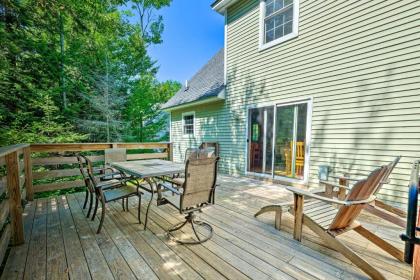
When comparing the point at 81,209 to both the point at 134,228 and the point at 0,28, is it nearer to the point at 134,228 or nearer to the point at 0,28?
the point at 134,228

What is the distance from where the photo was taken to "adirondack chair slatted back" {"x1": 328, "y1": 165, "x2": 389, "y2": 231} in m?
1.68

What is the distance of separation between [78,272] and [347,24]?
562 cm

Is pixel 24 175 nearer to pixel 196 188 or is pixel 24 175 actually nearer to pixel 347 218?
pixel 196 188

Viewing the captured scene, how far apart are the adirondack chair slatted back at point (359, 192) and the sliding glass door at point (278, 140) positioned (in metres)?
2.71

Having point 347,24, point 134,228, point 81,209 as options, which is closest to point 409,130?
point 347,24

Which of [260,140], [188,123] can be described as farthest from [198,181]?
[188,123]

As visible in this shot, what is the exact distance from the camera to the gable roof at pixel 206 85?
6.51 m

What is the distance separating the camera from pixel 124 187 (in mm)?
2949

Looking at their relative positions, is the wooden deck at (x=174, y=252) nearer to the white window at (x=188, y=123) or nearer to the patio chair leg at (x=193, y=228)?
the patio chair leg at (x=193, y=228)

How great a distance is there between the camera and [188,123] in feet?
27.0

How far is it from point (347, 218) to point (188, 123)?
6.92m

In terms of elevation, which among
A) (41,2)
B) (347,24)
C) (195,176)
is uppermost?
(41,2)

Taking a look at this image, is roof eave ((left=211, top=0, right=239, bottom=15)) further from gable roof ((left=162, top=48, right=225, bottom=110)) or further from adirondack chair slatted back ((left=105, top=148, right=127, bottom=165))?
adirondack chair slatted back ((left=105, top=148, right=127, bottom=165))

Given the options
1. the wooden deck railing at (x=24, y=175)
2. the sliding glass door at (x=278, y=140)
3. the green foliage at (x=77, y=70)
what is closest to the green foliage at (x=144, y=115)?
the green foliage at (x=77, y=70)
